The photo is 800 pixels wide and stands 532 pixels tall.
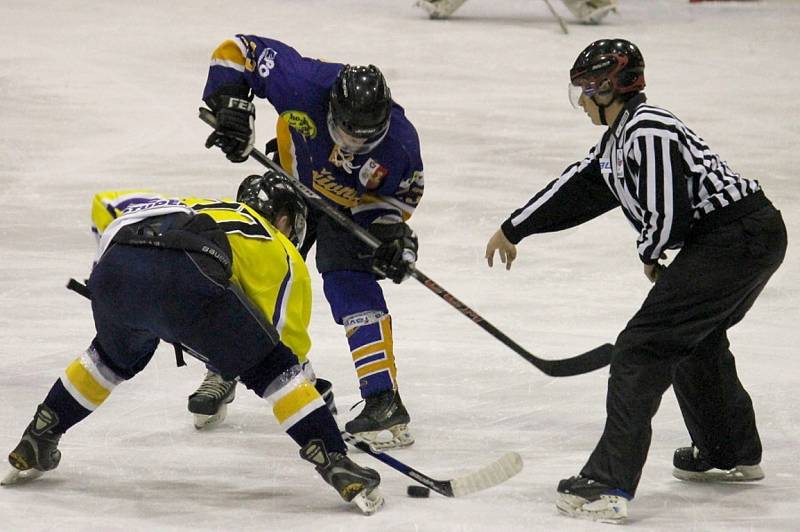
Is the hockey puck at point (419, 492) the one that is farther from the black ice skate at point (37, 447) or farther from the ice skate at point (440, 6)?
the ice skate at point (440, 6)

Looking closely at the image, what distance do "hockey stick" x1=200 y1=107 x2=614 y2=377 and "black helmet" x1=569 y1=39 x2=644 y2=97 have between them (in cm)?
72

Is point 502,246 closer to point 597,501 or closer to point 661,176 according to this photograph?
point 661,176

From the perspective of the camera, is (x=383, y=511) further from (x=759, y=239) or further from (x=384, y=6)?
(x=384, y=6)

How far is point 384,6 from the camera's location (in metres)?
11.5

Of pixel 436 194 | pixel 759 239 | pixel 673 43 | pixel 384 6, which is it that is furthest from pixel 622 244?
pixel 384 6

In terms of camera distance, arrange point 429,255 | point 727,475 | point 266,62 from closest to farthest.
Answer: point 727,475
point 266,62
point 429,255

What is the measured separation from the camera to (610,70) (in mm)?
3295

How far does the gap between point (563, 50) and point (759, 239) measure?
6.95m

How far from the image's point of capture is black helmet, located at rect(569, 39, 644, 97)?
3.29 meters

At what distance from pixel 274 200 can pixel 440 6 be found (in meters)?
7.64

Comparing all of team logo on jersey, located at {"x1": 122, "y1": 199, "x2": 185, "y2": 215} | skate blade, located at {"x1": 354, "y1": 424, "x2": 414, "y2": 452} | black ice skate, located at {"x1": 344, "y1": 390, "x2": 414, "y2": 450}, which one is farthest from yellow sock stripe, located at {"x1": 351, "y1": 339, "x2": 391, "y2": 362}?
team logo on jersey, located at {"x1": 122, "y1": 199, "x2": 185, "y2": 215}

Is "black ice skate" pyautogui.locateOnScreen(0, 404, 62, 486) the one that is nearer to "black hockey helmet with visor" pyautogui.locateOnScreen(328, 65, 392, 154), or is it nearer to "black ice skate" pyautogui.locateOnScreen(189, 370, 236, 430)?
"black ice skate" pyautogui.locateOnScreen(189, 370, 236, 430)

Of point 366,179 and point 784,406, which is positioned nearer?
point 366,179

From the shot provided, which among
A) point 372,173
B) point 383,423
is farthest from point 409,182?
point 383,423
